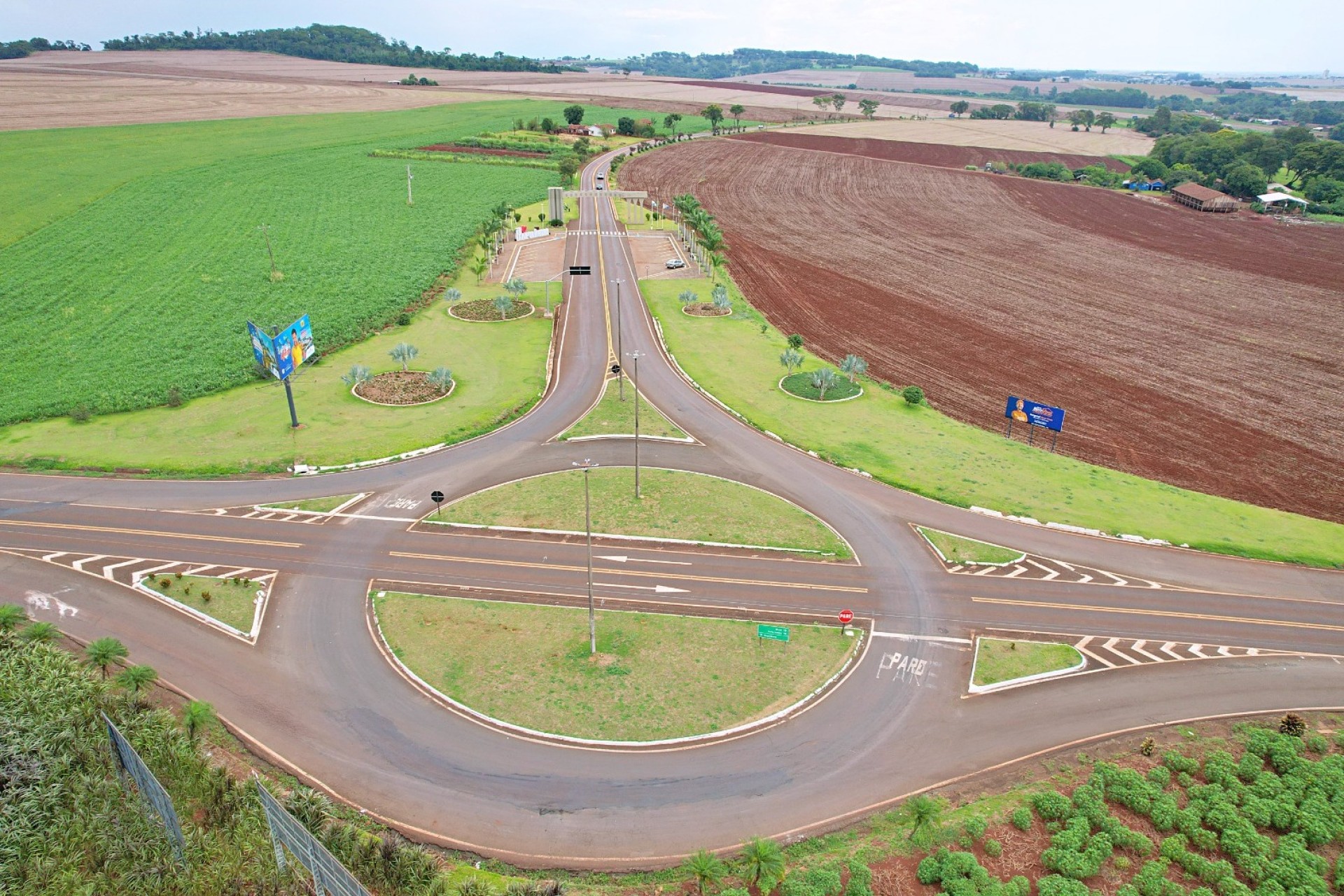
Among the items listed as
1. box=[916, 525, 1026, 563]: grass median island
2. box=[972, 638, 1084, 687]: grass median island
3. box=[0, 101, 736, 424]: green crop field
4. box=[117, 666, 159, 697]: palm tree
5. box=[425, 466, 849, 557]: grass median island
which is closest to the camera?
box=[117, 666, 159, 697]: palm tree

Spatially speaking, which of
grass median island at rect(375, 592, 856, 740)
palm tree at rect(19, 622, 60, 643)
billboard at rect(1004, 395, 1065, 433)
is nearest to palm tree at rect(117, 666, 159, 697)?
palm tree at rect(19, 622, 60, 643)

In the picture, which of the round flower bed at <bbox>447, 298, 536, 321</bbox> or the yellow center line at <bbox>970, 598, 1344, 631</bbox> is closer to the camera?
the yellow center line at <bbox>970, 598, 1344, 631</bbox>

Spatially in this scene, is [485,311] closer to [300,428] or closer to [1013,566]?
[300,428]

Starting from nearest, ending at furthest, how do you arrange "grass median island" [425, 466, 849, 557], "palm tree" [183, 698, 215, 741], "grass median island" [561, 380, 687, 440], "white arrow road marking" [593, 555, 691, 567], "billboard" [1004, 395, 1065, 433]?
A: 1. "palm tree" [183, 698, 215, 741]
2. "white arrow road marking" [593, 555, 691, 567]
3. "grass median island" [425, 466, 849, 557]
4. "billboard" [1004, 395, 1065, 433]
5. "grass median island" [561, 380, 687, 440]

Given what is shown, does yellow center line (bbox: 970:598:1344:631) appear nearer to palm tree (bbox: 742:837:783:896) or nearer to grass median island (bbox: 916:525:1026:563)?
grass median island (bbox: 916:525:1026:563)

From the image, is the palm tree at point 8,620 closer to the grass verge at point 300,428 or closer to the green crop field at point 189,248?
the grass verge at point 300,428

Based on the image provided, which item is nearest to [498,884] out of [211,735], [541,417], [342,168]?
[211,735]

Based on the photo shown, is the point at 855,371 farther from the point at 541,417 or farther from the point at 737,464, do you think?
the point at 541,417
